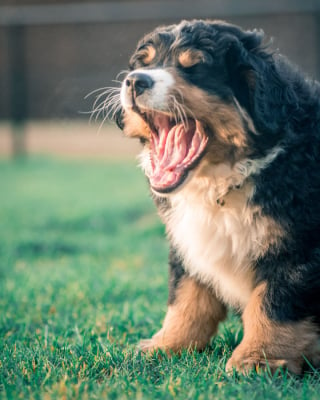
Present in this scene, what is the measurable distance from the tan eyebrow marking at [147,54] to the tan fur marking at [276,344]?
1155 mm

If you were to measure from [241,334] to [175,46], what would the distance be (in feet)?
4.58

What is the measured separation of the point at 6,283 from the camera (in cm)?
484

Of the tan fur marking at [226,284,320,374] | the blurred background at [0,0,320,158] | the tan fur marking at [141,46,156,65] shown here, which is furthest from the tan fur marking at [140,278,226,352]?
the blurred background at [0,0,320,158]

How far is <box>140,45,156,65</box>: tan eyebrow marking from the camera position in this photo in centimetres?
323

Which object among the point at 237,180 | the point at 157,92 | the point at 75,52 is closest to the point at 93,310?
the point at 237,180

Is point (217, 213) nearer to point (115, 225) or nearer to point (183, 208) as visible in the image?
point (183, 208)

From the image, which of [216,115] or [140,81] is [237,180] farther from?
[140,81]

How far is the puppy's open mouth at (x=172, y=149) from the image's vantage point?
3.04m

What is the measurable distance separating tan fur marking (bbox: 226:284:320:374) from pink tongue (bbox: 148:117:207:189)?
Result: 24.3 inches

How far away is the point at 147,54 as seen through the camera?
10.7ft

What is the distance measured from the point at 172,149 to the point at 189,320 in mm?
783

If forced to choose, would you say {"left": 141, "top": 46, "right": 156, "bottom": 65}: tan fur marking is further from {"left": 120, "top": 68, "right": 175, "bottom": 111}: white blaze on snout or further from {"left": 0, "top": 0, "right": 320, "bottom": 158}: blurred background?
{"left": 0, "top": 0, "right": 320, "bottom": 158}: blurred background

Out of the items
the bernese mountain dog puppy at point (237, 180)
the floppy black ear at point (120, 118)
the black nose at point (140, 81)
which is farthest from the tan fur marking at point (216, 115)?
the floppy black ear at point (120, 118)

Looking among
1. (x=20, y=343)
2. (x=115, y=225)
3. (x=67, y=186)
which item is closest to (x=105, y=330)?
(x=20, y=343)
